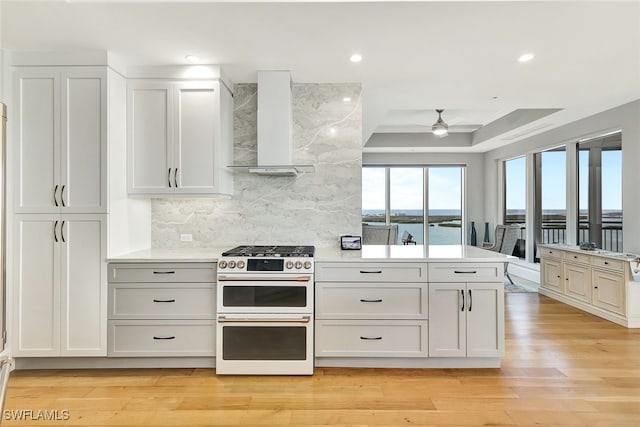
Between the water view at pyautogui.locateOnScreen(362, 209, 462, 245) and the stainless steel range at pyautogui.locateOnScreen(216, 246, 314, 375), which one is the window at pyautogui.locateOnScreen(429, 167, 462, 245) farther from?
the stainless steel range at pyautogui.locateOnScreen(216, 246, 314, 375)

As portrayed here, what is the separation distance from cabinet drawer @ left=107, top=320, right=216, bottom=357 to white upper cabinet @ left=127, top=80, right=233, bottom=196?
1.09m

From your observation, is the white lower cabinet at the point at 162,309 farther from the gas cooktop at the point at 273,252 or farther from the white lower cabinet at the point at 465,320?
the white lower cabinet at the point at 465,320

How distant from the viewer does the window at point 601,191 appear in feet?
13.9

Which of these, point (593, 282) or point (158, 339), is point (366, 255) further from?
point (593, 282)

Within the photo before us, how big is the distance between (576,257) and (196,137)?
474 cm

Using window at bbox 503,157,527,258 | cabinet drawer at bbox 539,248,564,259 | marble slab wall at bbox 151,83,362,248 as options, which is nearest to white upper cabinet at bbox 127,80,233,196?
marble slab wall at bbox 151,83,362,248

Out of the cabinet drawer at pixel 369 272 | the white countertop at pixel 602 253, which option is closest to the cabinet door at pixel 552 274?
the white countertop at pixel 602 253

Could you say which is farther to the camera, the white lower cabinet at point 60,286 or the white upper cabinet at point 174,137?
the white upper cabinet at point 174,137

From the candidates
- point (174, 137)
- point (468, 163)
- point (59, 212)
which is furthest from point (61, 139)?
point (468, 163)

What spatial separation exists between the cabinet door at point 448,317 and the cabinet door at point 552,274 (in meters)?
2.95

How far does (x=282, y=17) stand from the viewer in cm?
219

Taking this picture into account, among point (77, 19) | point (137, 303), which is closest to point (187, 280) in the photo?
point (137, 303)

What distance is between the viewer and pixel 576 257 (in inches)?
168

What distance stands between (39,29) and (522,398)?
4.20 m
